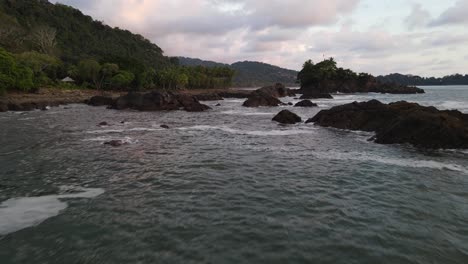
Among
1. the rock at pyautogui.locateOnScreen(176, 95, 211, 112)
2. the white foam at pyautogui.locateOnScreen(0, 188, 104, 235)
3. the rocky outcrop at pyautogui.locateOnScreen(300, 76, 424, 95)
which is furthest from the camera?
the rocky outcrop at pyautogui.locateOnScreen(300, 76, 424, 95)

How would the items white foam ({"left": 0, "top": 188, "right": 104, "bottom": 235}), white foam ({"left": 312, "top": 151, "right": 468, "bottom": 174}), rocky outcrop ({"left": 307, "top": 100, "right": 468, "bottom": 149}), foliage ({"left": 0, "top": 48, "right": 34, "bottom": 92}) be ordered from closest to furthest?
white foam ({"left": 0, "top": 188, "right": 104, "bottom": 235})
white foam ({"left": 312, "top": 151, "right": 468, "bottom": 174})
rocky outcrop ({"left": 307, "top": 100, "right": 468, "bottom": 149})
foliage ({"left": 0, "top": 48, "right": 34, "bottom": 92})

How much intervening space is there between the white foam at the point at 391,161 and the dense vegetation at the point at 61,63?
65925 mm

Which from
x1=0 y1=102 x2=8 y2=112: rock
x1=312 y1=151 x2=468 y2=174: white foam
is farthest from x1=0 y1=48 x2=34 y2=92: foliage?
x1=312 y1=151 x2=468 y2=174: white foam

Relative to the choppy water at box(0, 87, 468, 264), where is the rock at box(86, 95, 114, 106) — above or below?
above

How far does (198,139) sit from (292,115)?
16.7m

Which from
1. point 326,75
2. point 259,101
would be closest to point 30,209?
point 259,101

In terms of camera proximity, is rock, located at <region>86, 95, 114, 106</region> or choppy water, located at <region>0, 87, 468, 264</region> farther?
rock, located at <region>86, 95, 114, 106</region>

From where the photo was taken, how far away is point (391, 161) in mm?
19297

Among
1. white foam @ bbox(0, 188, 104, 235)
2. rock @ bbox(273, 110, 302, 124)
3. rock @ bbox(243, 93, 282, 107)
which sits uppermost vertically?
rock @ bbox(243, 93, 282, 107)

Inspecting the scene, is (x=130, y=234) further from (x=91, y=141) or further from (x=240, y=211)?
(x=91, y=141)

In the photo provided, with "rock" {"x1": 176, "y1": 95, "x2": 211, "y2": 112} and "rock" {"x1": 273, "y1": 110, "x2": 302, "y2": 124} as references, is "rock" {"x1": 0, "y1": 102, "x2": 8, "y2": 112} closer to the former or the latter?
"rock" {"x1": 176, "y1": 95, "x2": 211, "y2": 112}

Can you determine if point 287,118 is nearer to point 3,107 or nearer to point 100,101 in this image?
point 3,107

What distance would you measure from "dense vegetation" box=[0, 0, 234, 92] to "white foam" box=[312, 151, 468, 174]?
6593cm

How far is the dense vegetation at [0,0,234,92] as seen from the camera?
Answer: 76875mm
